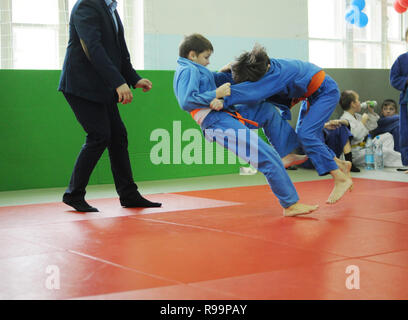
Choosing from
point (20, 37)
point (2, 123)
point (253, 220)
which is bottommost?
point (253, 220)

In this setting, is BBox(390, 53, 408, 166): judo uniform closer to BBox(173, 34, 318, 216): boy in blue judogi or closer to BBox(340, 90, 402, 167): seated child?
BBox(340, 90, 402, 167): seated child

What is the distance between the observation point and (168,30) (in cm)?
800

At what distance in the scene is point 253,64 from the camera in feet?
10.4

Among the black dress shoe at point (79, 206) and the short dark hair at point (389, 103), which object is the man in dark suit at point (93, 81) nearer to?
the black dress shoe at point (79, 206)

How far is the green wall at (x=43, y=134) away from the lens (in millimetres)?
5004

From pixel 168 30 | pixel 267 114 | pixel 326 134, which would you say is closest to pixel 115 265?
pixel 267 114

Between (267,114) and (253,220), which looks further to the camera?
(267,114)

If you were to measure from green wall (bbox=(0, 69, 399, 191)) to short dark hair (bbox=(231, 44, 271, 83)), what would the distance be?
8.05 ft

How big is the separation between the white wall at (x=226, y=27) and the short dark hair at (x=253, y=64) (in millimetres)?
4549

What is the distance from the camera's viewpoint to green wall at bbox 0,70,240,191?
5004 mm

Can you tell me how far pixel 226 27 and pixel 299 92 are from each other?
550cm

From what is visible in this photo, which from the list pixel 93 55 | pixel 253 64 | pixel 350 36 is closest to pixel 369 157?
pixel 253 64
